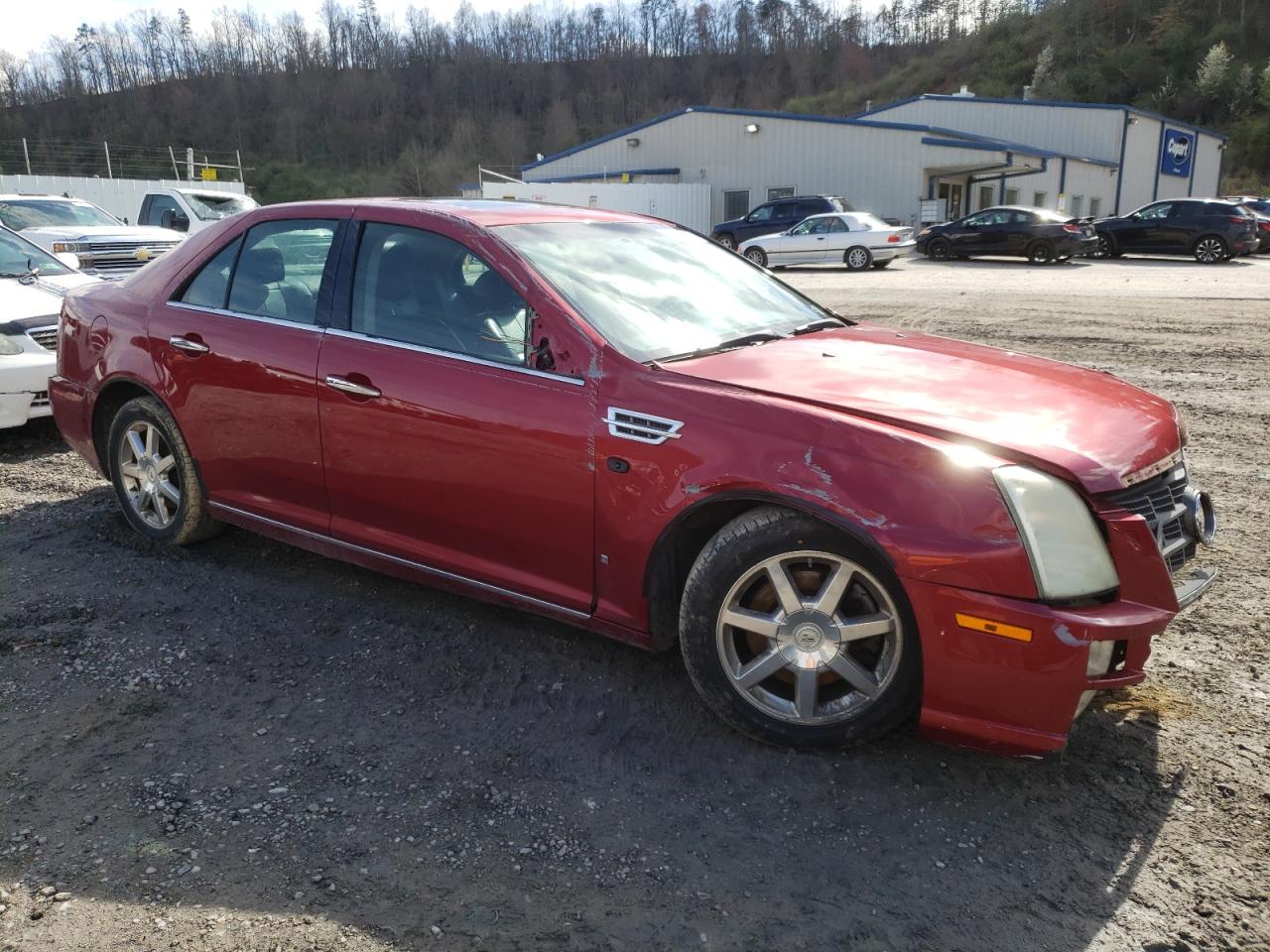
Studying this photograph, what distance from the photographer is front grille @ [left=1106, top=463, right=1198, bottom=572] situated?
107 inches

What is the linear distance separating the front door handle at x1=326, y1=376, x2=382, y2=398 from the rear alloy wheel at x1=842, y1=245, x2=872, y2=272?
20.9m

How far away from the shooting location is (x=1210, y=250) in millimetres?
22906

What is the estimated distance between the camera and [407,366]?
3.51 meters

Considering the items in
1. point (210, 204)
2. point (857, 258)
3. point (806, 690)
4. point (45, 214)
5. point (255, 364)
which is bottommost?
point (806, 690)

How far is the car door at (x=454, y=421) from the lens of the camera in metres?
3.20

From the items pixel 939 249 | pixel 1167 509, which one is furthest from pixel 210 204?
pixel 1167 509

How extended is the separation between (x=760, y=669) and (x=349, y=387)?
1834 mm

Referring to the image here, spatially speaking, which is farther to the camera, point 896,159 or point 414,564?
point 896,159

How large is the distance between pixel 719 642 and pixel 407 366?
1.49 metres

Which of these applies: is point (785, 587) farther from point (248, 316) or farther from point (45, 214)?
point (45, 214)

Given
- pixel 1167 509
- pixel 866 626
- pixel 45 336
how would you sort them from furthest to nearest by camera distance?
pixel 45 336
pixel 1167 509
pixel 866 626

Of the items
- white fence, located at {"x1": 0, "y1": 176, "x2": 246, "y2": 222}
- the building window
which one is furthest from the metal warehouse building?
white fence, located at {"x1": 0, "y1": 176, "x2": 246, "y2": 222}

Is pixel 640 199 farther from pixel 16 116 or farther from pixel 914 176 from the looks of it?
pixel 16 116

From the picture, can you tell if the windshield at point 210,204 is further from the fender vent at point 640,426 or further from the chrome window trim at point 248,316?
the fender vent at point 640,426
